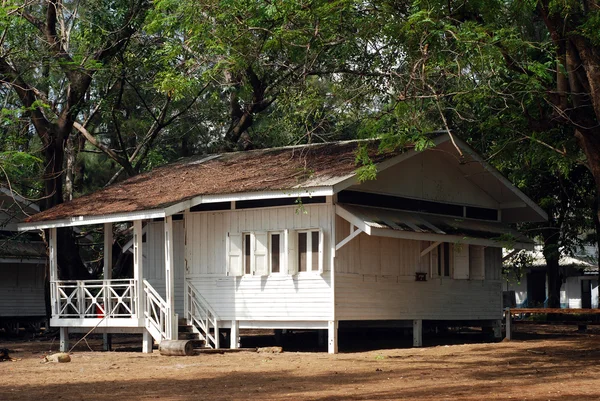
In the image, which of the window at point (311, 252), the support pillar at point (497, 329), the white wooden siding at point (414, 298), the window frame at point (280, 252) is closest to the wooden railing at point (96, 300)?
the window frame at point (280, 252)

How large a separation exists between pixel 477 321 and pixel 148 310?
931 cm

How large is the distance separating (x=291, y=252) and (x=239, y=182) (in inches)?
83.4

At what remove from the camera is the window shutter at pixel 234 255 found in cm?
2264

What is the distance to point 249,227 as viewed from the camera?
22.6 meters

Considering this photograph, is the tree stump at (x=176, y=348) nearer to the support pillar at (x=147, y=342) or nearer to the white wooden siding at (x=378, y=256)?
the support pillar at (x=147, y=342)

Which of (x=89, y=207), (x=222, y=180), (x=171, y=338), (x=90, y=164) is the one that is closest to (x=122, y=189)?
(x=89, y=207)

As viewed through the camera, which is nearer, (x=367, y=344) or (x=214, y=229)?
(x=214, y=229)

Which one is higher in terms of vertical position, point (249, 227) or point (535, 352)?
point (249, 227)

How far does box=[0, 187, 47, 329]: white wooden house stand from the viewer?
3200cm

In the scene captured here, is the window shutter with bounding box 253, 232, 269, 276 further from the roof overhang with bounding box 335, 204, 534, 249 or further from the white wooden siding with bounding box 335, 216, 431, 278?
the roof overhang with bounding box 335, 204, 534, 249

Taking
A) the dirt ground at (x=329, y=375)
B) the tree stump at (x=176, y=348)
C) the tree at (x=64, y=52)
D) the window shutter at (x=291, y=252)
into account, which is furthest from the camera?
the tree at (x=64, y=52)

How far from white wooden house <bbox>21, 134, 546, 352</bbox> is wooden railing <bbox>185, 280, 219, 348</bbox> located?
0.10ft

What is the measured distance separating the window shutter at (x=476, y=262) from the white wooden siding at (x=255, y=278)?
5.93m

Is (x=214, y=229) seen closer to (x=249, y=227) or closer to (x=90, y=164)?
(x=249, y=227)
